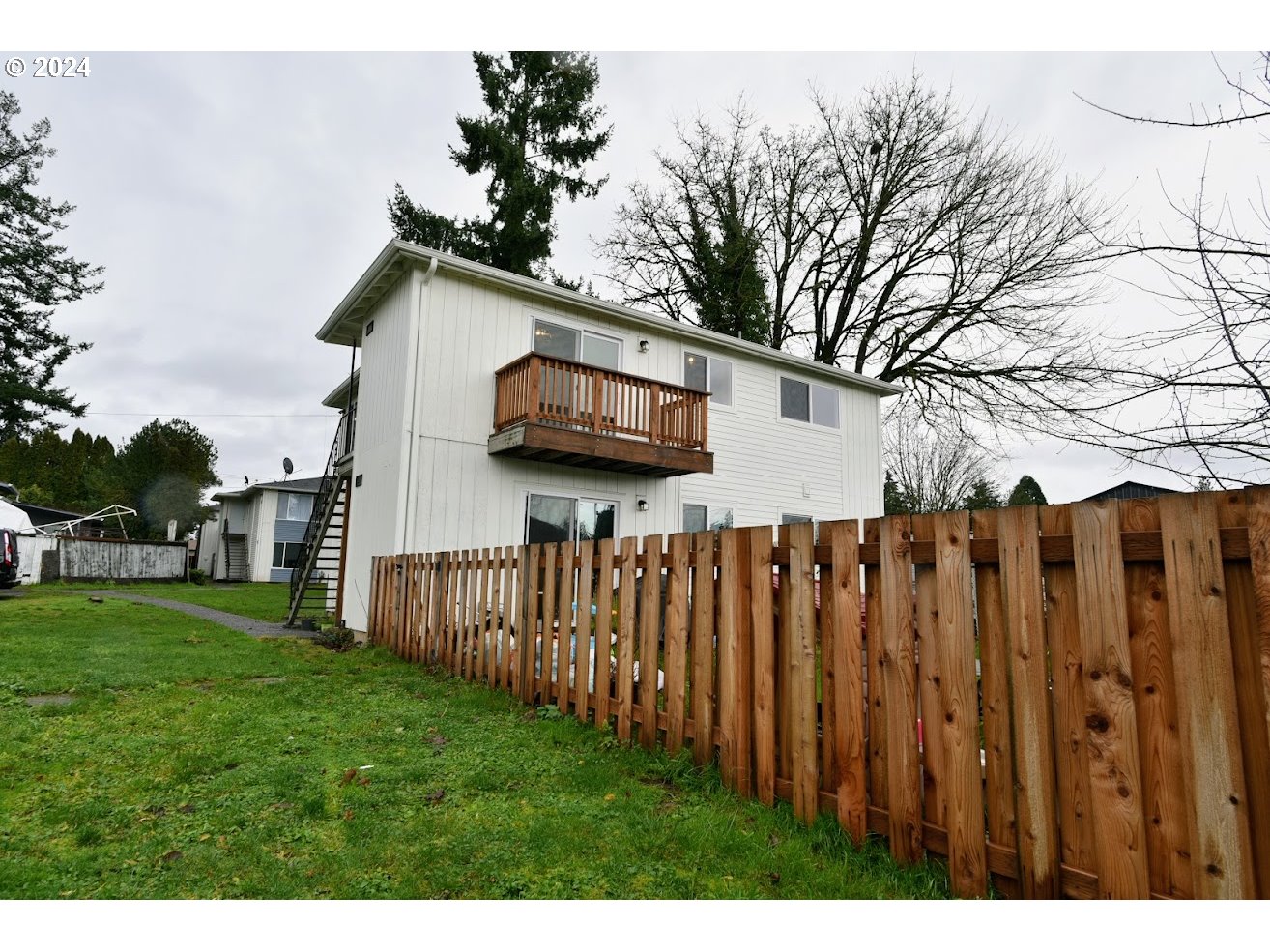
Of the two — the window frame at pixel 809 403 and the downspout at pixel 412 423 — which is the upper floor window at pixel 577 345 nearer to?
the downspout at pixel 412 423

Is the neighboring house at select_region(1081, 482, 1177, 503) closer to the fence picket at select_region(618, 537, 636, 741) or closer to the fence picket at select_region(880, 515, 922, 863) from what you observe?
the fence picket at select_region(880, 515, 922, 863)

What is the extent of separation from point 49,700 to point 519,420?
6179 millimetres

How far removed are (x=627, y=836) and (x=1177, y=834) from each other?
1.82m

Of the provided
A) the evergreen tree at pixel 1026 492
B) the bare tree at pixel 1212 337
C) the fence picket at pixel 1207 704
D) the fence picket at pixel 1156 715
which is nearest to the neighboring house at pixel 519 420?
the bare tree at pixel 1212 337

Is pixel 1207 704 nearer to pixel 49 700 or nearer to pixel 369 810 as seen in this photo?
pixel 369 810

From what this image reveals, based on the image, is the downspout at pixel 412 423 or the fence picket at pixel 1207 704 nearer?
the fence picket at pixel 1207 704

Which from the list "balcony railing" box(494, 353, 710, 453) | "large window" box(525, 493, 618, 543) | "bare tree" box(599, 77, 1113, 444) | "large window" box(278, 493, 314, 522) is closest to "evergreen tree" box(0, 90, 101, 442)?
"large window" box(278, 493, 314, 522)

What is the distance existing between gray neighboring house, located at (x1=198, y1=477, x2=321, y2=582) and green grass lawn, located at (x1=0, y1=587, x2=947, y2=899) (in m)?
22.5

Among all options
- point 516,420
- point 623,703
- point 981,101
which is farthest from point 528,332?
point 981,101

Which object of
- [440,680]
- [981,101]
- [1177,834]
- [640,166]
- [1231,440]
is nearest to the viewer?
[1177,834]

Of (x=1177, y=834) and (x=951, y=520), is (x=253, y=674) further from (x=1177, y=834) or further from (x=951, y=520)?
(x=1177, y=834)

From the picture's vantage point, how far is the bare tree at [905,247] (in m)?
17.8

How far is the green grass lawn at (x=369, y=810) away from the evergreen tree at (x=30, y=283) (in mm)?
24910

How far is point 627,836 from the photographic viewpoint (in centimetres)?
270
